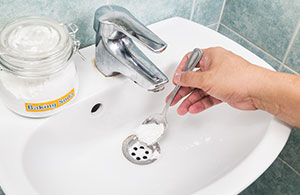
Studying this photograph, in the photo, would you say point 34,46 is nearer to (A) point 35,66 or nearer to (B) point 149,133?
(A) point 35,66

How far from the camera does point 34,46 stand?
50 cm

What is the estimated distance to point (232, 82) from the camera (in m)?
0.58

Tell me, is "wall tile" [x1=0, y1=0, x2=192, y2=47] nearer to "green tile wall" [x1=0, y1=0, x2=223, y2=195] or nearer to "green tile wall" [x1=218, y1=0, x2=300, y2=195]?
"green tile wall" [x1=0, y1=0, x2=223, y2=195]

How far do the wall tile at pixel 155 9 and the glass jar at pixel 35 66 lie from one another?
193mm

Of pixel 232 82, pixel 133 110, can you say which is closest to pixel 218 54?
pixel 232 82

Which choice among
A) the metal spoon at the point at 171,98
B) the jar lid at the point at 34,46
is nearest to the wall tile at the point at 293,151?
the metal spoon at the point at 171,98

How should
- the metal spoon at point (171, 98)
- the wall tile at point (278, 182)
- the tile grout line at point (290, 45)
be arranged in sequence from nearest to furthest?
1. the metal spoon at point (171, 98)
2. the tile grout line at point (290, 45)
3. the wall tile at point (278, 182)

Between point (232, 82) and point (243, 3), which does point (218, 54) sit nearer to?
point (232, 82)

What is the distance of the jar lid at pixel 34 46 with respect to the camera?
483mm

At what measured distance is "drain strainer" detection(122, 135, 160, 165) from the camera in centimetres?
65

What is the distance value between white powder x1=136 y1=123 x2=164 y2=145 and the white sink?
0.03 m

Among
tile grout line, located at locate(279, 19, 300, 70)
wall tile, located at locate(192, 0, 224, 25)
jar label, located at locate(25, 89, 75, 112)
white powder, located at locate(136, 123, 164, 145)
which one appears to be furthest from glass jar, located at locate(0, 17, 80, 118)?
tile grout line, located at locate(279, 19, 300, 70)

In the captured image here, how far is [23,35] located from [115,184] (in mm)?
289

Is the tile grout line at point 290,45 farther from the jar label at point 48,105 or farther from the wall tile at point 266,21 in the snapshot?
the jar label at point 48,105
